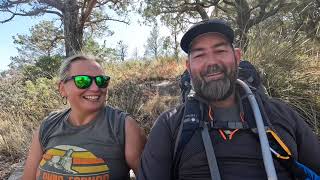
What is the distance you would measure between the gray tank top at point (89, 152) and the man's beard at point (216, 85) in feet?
2.33

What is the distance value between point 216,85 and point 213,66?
0.41 ft

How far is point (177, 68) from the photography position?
27.5 ft

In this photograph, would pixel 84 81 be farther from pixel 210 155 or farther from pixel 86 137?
pixel 210 155

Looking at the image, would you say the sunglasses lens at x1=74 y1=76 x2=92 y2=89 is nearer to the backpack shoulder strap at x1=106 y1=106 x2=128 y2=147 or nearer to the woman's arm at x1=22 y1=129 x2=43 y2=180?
the backpack shoulder strap at x1=106 y1=106 x2=128 y2=147

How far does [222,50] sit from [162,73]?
18.3ft

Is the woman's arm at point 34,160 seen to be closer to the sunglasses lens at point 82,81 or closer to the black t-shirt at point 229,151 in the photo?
the sunglasses lens at point 82,81

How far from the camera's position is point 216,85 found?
279 cm

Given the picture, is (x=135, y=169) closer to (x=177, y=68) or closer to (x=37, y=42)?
(x=177, y=68)

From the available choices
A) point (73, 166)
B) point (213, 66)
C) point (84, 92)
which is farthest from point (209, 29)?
point (73, 166)

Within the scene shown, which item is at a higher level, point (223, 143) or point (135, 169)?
point (223, 143)

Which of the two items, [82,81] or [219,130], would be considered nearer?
[219,130]

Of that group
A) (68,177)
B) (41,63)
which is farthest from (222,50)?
(41,63)

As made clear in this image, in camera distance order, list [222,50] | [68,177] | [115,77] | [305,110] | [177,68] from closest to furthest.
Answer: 1. [222,50]
2. [68,177]
3. [305,110]
4. [115,77]
5. [177,68]

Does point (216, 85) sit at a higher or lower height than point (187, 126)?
higher
